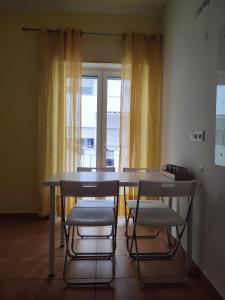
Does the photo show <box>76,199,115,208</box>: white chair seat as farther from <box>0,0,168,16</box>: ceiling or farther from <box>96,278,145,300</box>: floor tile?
<box>0,0,168,16</box>: ceiling

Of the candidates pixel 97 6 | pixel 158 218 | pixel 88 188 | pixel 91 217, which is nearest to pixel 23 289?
pixel 91 217

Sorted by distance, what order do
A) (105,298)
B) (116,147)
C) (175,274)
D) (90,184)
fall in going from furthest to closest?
1. (116,147)
2. (175,274)
3. (90,184)
4. (105,298)

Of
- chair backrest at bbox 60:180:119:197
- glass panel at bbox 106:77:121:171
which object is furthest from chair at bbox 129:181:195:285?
glass panel at bbox 106:77:121:171

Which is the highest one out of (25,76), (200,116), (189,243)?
(25,76)

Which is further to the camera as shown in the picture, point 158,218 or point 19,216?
point 19,216

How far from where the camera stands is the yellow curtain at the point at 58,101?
3389mm

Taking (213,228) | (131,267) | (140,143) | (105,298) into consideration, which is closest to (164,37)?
(140,143)

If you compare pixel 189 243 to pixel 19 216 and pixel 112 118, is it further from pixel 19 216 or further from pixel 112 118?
pixel 19 216

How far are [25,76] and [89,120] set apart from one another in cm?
107

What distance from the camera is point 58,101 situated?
342 centimetres

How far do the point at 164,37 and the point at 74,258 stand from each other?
2943mm

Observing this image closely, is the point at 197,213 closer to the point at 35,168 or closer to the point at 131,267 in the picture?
the point at 131,267

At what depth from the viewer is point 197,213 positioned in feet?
7.18

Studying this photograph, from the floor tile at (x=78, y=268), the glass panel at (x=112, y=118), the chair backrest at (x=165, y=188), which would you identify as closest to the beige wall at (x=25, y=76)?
the glass panel at (x=112, y=118)
